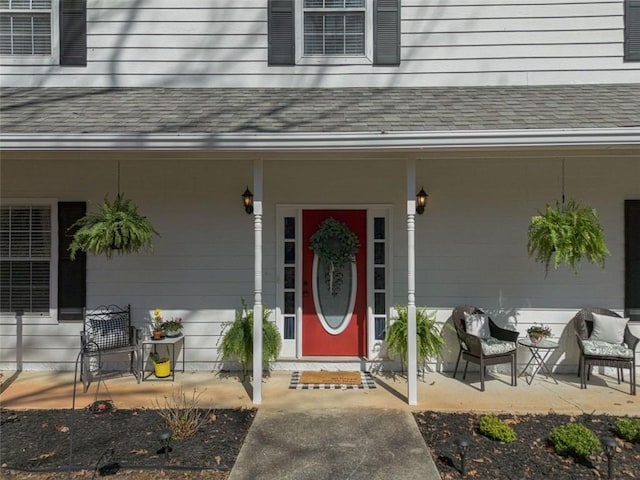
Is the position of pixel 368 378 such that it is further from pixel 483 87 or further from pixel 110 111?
pixel 110 111

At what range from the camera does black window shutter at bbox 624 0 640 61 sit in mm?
5059

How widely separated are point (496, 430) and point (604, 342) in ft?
7.20

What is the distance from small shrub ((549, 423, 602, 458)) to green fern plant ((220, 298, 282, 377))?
9.44ft

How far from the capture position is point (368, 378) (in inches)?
191

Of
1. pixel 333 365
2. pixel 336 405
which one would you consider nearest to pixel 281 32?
pixel 333 365

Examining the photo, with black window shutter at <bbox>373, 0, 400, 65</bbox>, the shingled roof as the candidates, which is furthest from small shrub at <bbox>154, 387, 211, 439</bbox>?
black window shutter at <bbox>373, 0, 400, 65</bbox>

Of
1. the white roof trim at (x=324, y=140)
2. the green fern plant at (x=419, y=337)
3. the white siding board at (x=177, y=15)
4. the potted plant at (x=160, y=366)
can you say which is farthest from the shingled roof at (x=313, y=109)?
the potted plant at (x=160, y=366)

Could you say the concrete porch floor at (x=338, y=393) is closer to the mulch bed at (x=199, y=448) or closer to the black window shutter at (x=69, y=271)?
the mulch bed at (x=199, y=448)

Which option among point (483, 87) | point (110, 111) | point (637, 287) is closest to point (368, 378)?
point (637, 287)

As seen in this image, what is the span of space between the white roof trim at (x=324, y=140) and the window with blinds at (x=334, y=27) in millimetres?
1915

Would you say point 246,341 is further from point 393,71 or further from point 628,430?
point 393,71

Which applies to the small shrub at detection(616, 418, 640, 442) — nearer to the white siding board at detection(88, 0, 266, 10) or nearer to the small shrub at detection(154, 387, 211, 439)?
the small shrub at detection(154, 387, 211, 439)

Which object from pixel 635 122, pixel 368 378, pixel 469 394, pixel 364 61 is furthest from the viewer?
pixel 364 61

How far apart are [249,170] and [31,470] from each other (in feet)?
11.7
